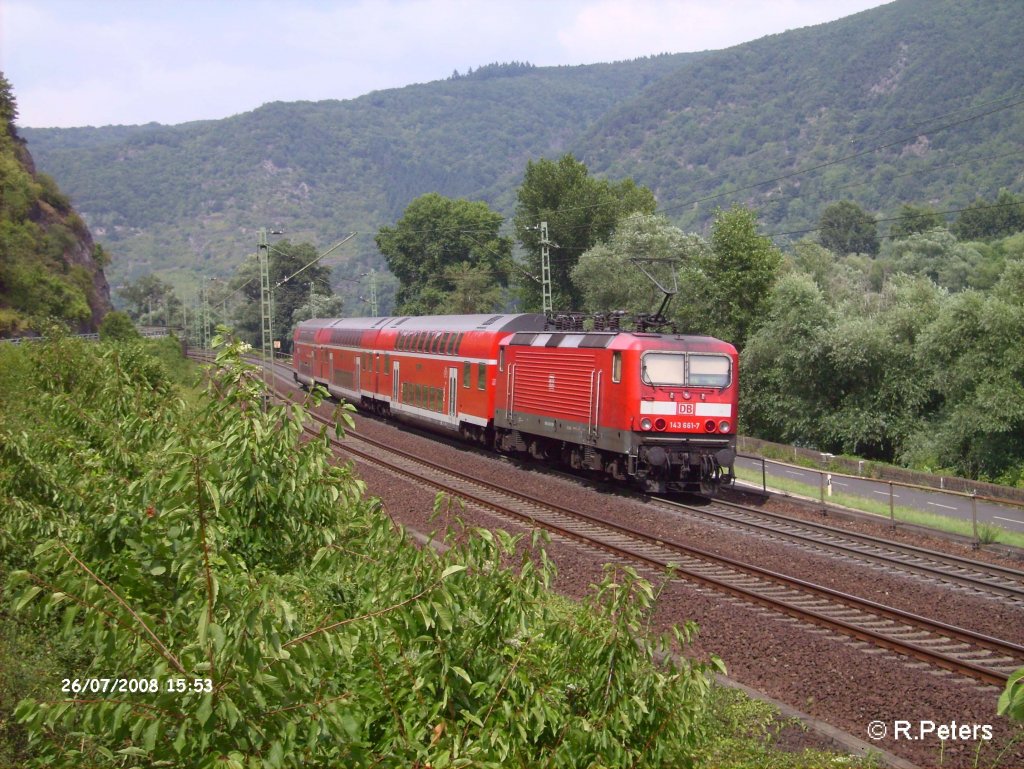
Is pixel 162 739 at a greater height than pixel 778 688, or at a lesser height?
greater

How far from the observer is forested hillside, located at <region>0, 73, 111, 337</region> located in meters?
50.1

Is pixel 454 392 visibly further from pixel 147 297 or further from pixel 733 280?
pixel 147 297

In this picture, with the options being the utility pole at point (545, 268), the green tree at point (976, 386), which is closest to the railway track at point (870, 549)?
the green tree at point (976, 386)

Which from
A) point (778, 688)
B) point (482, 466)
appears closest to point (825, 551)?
point (778, 688)

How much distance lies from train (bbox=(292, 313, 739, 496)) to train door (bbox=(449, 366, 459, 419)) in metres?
0.03

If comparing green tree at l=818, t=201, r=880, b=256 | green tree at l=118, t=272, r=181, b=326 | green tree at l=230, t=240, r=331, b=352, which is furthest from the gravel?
green tree at l=818, t=201, r=880, b=256

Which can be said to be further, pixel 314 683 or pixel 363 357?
pixel 363 357

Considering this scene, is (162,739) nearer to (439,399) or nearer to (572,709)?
(572,709)

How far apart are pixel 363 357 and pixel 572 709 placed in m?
35.5

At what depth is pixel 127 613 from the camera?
413 centimetres

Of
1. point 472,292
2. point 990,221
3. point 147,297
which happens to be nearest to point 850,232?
point 990,221

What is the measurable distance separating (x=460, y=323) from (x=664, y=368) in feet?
36.5

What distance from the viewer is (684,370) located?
20.5 meters

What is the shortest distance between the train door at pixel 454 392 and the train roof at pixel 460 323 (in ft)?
4.43
